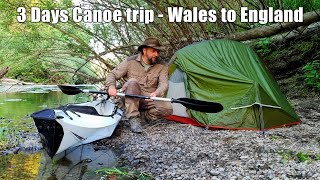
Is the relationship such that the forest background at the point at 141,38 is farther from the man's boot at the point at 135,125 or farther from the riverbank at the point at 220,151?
the riverbank at the point at 220,151

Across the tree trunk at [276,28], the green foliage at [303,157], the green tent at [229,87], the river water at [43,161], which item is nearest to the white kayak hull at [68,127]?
the river water at [43,161]

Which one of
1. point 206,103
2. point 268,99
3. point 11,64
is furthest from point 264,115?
point 11,64

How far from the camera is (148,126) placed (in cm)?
654

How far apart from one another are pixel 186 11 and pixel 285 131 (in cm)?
397

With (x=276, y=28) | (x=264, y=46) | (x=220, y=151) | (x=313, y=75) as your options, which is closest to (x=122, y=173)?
(x=220, y=151)

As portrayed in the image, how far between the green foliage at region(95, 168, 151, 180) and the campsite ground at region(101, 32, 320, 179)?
111 millimetres

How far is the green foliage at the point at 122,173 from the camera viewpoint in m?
4.26

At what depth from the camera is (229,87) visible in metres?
6.20

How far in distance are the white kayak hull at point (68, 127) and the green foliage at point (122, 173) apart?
64cm

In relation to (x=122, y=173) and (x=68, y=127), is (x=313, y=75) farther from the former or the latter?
(x=68, y=127)

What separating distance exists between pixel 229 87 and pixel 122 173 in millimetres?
2589

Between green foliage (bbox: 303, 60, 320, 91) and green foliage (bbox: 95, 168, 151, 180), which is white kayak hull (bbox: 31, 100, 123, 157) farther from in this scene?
green foliage (bbox: 303, 60, 320, 91)

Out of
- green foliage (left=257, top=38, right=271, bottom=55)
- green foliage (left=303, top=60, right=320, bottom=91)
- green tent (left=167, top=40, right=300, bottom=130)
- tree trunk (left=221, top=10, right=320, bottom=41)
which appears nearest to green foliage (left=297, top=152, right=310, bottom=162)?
green tent (left=167, top=40, right=300, bottom=130)

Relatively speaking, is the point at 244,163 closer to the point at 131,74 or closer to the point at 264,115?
the point at 264,115
